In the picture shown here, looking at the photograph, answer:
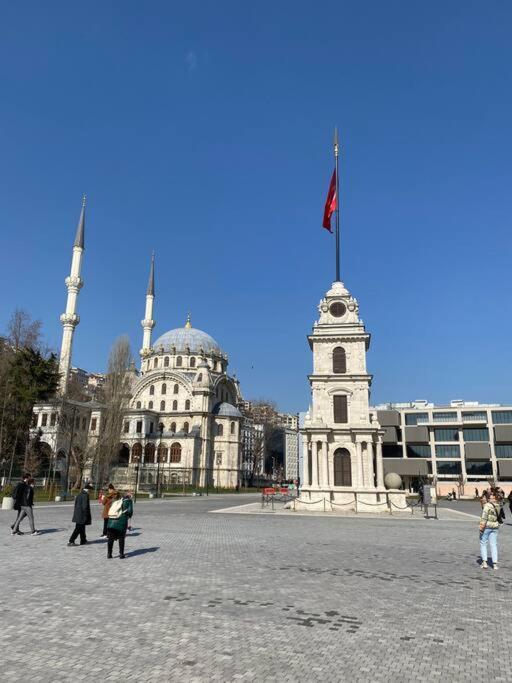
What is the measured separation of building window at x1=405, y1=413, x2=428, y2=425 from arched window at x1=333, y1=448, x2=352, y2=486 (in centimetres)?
4364

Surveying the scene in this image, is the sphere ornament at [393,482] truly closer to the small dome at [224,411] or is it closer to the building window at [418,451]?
the building window at [418,451]

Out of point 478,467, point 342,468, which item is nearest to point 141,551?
point 342,468

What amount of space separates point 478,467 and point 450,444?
482 centimetres

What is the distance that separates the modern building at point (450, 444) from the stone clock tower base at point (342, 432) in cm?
3639

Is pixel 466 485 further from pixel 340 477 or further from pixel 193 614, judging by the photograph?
pixel 193 614

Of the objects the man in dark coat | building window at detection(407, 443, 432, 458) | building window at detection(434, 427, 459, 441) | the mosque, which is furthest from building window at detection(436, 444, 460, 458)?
the man in dark coat

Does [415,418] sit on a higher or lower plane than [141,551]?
higher

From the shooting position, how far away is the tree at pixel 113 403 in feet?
146

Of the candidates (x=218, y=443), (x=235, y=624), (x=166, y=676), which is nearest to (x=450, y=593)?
(x=235, y=624)

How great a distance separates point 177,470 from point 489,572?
197 feet

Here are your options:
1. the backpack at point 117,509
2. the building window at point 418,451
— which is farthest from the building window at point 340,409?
the building window at point 418,451

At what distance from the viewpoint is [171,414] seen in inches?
2889

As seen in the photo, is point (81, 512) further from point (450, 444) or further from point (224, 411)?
point (450, 444)

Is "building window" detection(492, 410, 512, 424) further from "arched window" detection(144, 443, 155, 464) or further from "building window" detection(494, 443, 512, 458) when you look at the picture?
"arched window" detection(144, 443, 155, 464)
